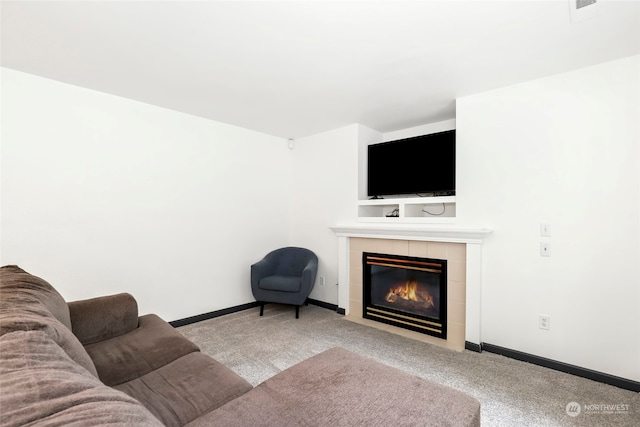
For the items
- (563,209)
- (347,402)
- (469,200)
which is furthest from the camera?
(469,200)

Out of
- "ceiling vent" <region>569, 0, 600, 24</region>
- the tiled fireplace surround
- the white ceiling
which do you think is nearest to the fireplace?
the tiled fireplace surround

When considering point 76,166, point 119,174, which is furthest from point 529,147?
point 76,166

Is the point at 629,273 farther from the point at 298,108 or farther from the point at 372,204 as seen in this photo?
the point at 298,108

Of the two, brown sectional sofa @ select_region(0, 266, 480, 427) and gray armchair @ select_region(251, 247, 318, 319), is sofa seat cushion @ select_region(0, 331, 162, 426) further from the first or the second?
gray armchair @ select_region(251, 247, 318, 319)

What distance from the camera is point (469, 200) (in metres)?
2.83

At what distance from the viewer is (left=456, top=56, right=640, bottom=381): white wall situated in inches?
83.1

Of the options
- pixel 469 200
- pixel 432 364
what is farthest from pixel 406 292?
pixel 469 200

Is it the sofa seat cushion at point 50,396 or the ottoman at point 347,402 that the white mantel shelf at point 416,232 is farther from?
the sofa seat cushion at point 50,396

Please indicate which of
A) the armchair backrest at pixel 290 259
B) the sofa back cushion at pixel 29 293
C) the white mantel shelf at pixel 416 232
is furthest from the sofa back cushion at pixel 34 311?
the white mantel shelf at pixel 416 232

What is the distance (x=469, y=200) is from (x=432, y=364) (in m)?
1.55

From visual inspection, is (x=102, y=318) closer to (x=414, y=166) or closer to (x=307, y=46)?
(x=307, y=46)

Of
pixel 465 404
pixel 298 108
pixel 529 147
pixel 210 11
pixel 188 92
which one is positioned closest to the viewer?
pixel 465 404

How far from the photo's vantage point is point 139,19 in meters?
1.72

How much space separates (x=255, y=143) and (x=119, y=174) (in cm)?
168
